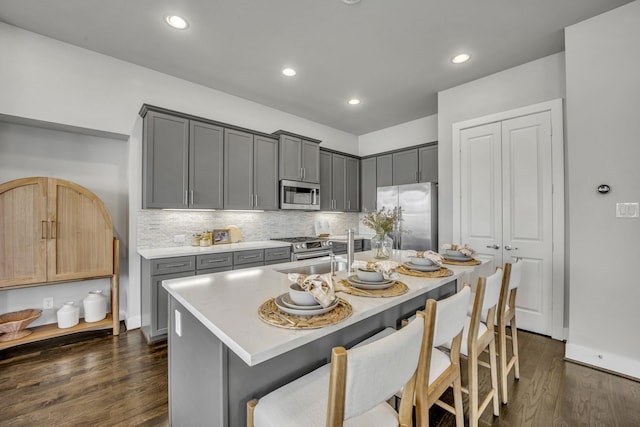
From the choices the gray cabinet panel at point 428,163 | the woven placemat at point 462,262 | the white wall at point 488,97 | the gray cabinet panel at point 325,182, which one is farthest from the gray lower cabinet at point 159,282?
the gray cabinet panel at point 428,163

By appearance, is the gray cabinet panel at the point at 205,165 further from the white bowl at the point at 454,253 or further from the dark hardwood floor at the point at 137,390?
the white bowl at the point at 454,253

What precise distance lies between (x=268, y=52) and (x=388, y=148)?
306cm

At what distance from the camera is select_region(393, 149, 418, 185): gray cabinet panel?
14.6 feet

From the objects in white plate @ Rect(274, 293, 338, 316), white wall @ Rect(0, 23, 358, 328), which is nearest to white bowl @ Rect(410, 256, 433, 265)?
white plate @ Rect(274, 293, 338, 316)

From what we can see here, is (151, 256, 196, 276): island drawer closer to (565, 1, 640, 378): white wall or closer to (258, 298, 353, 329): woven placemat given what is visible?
(258, 298, 353, 329): woven placemat

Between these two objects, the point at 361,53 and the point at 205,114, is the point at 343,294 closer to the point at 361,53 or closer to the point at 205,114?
the point at 361,53

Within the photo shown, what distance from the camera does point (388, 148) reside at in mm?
5227

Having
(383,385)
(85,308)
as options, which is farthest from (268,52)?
(85,308)

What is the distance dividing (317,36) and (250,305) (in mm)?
2543

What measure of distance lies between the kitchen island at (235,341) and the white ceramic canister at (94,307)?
2.05 m

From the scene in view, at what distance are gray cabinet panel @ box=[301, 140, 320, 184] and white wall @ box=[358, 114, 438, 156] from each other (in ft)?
5.15

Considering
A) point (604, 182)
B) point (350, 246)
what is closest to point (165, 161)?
point (350, 246)

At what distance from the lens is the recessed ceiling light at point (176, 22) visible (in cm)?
234

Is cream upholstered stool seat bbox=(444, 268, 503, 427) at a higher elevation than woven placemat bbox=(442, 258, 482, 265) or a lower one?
lower
